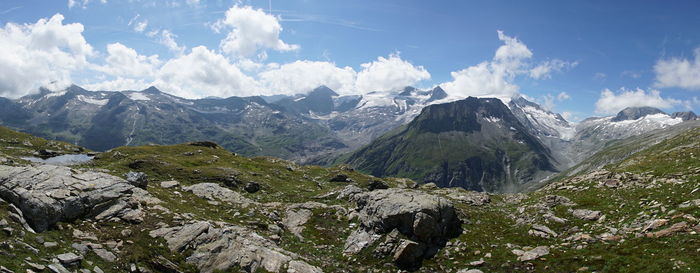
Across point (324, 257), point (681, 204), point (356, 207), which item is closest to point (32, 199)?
point (324, 257)

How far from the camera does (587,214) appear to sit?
3778 centimetres

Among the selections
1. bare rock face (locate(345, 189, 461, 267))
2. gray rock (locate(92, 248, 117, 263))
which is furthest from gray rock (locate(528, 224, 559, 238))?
gray rock (locate(92, 248, 117, 263))

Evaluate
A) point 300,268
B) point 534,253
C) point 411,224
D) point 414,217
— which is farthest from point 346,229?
point 534,253

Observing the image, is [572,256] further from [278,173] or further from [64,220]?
[278,173]

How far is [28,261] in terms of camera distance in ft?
66.1

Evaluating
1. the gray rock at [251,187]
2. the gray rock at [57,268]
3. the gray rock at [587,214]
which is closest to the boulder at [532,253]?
the gray rock at [587,214]

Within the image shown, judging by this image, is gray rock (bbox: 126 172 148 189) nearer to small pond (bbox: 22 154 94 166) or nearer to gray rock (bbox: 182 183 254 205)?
gray rock (bbox: 182 183 254 205)

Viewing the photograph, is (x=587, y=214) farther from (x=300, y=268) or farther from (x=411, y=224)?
(x=300, y=268)

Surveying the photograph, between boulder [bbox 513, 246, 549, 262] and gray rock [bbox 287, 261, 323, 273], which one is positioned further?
boulder [bbox 513, 246, 549, 262]

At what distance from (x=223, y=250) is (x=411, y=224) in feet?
59.6

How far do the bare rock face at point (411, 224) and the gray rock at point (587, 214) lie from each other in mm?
12348

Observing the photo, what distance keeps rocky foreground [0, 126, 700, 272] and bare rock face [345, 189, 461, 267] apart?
12 centimetres

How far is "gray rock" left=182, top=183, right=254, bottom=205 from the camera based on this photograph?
5166cm

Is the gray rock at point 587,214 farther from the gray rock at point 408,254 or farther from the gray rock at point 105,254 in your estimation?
the gray rock at point 105,254
